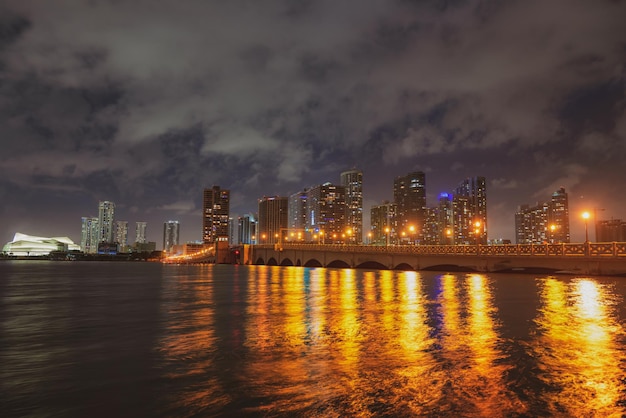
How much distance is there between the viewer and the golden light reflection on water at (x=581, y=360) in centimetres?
814

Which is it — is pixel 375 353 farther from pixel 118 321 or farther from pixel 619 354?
pixel 118 321

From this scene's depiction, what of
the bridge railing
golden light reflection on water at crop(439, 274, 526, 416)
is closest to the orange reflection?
golden light reflection on water at crop(439, 274, 526, 416)

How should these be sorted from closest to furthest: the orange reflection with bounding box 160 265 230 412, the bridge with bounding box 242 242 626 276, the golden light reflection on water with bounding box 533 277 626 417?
the golden light reflection on water with bounding box 533 277 626 417 < the orange reflection with bounding box 160 265 230 412 < the bridge with bounding box 242 242 626 276

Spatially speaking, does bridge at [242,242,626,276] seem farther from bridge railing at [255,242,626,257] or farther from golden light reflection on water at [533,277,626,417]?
golden light reflection on water at [533,277,626,417]

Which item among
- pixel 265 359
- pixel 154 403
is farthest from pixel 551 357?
pixel 154 403

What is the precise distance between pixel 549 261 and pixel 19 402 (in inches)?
2200

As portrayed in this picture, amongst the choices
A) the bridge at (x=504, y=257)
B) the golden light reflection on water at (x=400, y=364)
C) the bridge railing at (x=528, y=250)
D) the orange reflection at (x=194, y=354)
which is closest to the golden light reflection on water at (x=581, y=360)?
the golden light reflection on water at (x=400, y=364)

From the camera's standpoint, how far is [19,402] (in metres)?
8.77

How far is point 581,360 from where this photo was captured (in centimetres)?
1152

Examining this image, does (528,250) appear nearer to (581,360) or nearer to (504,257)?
(504,257)

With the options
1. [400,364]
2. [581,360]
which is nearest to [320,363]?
[400,364]

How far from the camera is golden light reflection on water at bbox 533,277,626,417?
320 inches

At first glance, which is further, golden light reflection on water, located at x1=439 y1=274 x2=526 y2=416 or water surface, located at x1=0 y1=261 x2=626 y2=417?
water surface, located at x1=0 y1=261 x2=626 y2=417

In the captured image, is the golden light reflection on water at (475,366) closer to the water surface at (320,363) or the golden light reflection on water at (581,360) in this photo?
the water surface at (320,363)
